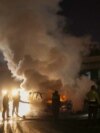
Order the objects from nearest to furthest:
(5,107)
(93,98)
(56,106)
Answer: (93,98) < (56,106) < (5,107)

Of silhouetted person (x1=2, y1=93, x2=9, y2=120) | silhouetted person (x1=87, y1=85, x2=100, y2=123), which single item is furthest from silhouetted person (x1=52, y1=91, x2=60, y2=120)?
silhouetted person (x1=87, y1=85, x2=100, y2=123)

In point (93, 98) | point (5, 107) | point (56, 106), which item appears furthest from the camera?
point (5, 107)

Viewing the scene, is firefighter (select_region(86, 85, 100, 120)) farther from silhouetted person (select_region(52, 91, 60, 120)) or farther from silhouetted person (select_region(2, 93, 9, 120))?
silhouetted person (select_region(2, 93, 9, 120))

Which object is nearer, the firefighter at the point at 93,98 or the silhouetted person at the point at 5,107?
the firefighter at the point at 93,98

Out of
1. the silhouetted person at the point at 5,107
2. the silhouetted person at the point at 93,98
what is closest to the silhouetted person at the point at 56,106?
the silhouetted person at the point at 5,107

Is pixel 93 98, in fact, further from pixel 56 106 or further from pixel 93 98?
pixel 56 106

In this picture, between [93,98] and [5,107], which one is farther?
[5,107]

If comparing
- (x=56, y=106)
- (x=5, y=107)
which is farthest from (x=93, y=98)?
(x=5, y=107)

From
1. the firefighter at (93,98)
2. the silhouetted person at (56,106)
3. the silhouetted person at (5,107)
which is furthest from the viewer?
the silhouetted person at (5,107)

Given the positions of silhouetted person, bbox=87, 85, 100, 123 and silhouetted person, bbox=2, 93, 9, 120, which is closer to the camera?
silhouetted person, bbox=87, 85, 100, 123

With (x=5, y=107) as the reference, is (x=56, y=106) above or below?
below

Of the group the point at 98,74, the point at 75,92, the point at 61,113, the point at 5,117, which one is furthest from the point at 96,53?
the point at 5,117

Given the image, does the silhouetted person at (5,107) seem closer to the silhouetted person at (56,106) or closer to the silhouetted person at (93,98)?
the silhouetted person at (56,106)

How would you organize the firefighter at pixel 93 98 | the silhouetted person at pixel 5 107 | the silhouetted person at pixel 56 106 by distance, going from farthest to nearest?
the silhouetted person at pixel 5 107 → the silhouetted person at pixel 56 106 → the firefighter at pixel 93 98
